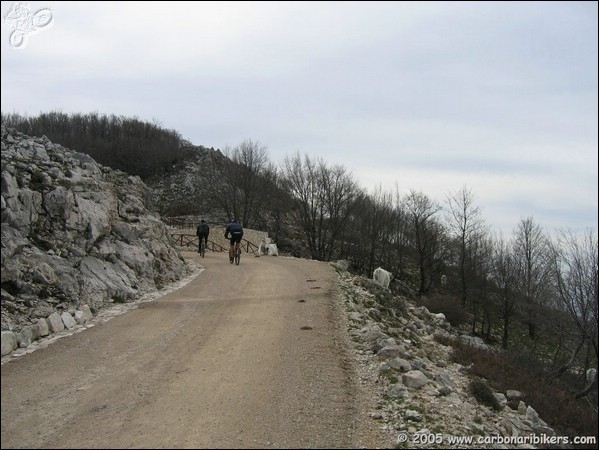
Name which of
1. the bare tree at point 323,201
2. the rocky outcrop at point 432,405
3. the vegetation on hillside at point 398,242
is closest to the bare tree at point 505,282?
the vegetation on hillside at point 398,242

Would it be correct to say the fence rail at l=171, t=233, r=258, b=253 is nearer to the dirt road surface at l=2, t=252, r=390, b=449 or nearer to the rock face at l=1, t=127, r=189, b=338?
the rock face at l=1, t=127, r=189, b=338

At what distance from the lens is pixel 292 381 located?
23.1ft

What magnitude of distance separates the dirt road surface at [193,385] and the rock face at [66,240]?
1247 mm

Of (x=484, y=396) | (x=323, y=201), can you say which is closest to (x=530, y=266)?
(x=323, y=201)

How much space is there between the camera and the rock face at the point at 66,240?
31.5ft

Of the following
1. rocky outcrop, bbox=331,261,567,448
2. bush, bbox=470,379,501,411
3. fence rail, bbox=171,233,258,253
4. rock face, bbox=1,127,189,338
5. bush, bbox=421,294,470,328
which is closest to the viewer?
rocky outcrop, bbox=331,261,567,448

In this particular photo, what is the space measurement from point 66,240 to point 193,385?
23.1 ft

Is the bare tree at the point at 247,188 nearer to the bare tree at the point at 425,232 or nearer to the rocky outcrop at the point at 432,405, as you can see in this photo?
the bare tree at the point at 425,232

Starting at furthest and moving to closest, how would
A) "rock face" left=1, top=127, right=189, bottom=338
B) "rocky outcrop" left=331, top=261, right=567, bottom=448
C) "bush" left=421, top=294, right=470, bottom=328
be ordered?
1. "bush" left=421, top=294, right=470, bottom=328
2. "rock face" left=1, top=127, right=189, bottom=338
3. "rocky outcrop" left=331, top=261, right=567, bottom=448

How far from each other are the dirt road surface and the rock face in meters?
1.25

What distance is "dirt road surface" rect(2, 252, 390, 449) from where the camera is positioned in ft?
16.7

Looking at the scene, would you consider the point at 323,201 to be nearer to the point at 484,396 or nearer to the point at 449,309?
the point at 449,309

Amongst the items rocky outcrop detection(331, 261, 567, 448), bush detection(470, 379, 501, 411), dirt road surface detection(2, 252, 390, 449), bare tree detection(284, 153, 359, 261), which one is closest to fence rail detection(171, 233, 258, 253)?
bare tree detection(284, 153, 359, 261)

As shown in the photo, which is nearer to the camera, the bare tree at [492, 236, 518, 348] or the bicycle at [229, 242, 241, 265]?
the bicycle at [229, 242, 241, 265]
